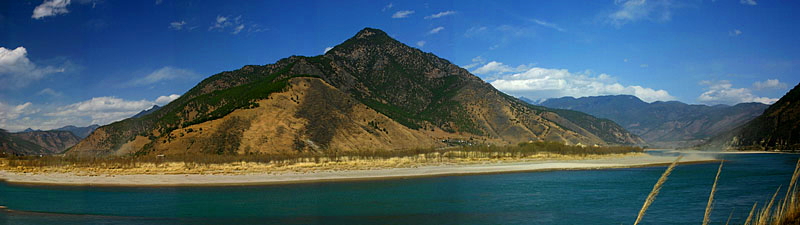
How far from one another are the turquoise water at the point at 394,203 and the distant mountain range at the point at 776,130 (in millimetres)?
89431

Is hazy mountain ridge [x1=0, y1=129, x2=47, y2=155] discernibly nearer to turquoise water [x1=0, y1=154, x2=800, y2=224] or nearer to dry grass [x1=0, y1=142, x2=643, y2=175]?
dry grass [x1=0, y1=142, x2=643, y2=175]

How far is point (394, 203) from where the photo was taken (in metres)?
33.5

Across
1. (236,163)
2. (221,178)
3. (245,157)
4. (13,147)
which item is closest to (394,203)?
(221,178)

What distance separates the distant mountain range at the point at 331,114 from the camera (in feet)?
294

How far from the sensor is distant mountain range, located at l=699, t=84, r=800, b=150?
389 ft

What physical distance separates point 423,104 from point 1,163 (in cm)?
11715

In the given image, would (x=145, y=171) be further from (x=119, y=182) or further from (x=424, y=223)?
(x=424, y=223)

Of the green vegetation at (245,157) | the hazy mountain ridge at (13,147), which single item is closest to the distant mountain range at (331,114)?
the green vegetation at (245,157)

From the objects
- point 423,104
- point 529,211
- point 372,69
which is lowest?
point 529,211

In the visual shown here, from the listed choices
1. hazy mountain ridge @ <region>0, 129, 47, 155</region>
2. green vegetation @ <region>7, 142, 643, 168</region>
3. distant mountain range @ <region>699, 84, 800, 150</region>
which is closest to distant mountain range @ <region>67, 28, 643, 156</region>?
green vegetation @ <region>7, 142, 643, 168</region>

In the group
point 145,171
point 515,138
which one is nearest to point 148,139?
point 145,171

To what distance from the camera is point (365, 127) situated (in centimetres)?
10856

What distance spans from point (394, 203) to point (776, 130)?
5364 inches

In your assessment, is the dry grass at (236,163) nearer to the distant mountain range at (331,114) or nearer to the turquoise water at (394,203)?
the distant mountain range at (331,114)
